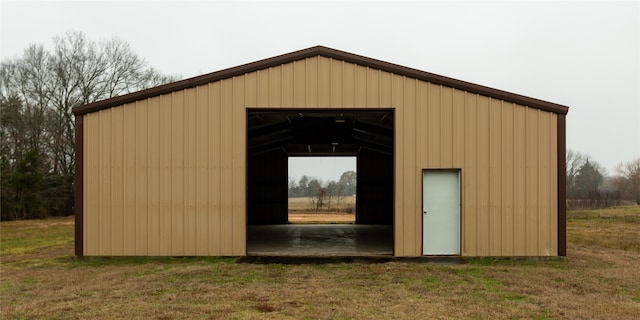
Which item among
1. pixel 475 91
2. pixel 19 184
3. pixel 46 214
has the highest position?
pixel 475 91

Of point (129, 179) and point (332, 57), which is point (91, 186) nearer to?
point (129, 179)

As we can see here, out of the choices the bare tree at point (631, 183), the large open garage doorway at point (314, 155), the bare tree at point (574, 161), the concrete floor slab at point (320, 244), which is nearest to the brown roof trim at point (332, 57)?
the large open garage doorway at point (314, 155)

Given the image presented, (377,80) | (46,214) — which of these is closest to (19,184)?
(46,214)

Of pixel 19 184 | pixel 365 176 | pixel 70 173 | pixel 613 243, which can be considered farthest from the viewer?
pixel 70 173

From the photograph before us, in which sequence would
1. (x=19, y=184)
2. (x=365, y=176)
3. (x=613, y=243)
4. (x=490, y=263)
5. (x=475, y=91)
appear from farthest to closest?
(x=19, y=184)
(x=365, y=176)
(x=613, y=243)
(x=475, y=91)
(x=490, y=263)

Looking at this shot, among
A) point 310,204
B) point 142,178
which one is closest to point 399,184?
point 142,178

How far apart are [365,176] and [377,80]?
12.0 m

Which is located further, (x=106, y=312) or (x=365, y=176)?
(x=365, y=176)

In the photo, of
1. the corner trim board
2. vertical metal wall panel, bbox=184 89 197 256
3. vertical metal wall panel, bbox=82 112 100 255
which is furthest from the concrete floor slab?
the corner trim board

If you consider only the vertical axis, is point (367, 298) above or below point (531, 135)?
below

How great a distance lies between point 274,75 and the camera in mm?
10766

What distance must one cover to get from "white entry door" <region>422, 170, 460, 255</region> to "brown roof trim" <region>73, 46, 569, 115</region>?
6.16ft

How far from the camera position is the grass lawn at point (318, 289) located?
612 cm

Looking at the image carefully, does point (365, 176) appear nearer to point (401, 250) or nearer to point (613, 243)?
point (613, 243)
